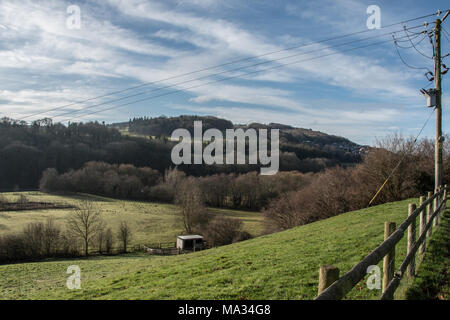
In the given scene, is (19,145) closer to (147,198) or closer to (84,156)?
(84,156)

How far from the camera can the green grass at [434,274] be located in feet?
18.4

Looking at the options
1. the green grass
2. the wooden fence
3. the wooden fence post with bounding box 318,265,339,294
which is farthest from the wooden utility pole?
the wooden fence post with bounding box 318,265,339,294

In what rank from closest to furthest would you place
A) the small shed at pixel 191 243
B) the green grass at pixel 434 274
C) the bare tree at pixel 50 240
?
the green grass at pixel 434 274 → the bare tree at pixel 50 240 → the small shed at pixel 191 243

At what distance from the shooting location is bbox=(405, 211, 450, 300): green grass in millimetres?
5596

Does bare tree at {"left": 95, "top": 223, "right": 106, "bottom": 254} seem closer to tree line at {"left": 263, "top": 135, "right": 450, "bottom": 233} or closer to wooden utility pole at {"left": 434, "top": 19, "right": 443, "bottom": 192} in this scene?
tree line at {"left": 263, "top": 135, "right": 450, "bottom": 233}

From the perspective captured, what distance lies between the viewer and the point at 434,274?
20.7 ft

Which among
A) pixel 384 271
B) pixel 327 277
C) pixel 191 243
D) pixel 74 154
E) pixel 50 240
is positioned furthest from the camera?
pixel 74 154

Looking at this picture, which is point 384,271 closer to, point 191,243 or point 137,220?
point 191,243

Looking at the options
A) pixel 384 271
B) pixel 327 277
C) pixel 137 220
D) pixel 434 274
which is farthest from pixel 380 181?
pixel 137 220

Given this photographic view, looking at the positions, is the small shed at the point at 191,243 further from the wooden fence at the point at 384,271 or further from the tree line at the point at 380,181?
the wooden fence at the point at 384,271

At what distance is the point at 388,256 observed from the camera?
487 centimetres

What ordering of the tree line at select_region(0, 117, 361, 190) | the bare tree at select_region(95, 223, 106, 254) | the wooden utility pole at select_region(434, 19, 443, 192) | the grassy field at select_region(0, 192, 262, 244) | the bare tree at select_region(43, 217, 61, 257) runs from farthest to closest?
the tree line at select_region(0, 117, 361, 190) → the grassy field at select_region(0, 192, 262, 244) → the bare tree at select_region(95, 223, 106, 254) → the bare tree at select_region(43, 217, 61, 257) → the wooden utility pole at select_region(434, 19, 443, 192)

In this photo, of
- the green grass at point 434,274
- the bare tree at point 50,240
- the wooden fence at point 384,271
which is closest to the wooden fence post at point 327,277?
the wooden fence at point 384,271
